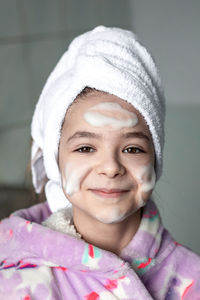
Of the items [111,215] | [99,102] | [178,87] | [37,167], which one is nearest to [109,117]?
[99,102]

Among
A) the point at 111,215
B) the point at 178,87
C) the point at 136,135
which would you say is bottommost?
the point at 178,87

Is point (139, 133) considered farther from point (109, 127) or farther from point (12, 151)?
point (12, 151)

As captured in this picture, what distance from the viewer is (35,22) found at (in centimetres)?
163

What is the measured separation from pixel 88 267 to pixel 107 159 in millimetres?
190

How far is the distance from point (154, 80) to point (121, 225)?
28 cm

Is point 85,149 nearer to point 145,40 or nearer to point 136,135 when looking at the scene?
point 136,135

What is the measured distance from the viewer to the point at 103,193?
2.60 feet

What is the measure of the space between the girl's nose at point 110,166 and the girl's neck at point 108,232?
0.13 meters

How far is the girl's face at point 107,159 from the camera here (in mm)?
785

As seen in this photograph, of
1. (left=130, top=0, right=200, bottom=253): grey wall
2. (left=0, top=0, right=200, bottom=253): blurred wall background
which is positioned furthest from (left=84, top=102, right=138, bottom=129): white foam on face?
(left=130, top=0, right=200, bottom=253): grey wall

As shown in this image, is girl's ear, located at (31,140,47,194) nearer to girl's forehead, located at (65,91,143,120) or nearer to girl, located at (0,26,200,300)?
girl, located at (0,26,200,300)

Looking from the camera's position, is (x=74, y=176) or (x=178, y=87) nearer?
(x=74, y=176)

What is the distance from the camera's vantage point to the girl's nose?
764mm

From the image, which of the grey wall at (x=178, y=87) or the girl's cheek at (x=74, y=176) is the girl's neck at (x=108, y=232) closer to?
the girl's cheek at (x=74, y=176)
